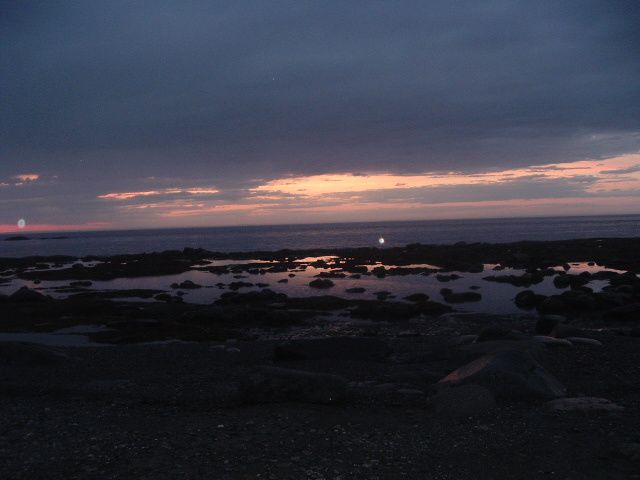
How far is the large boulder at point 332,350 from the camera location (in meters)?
17.0

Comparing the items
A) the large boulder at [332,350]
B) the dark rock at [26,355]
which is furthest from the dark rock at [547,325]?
the dark rock at [26,355]

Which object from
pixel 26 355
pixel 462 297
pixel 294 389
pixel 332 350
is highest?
pixel 294 389

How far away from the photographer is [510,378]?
38.5 feet

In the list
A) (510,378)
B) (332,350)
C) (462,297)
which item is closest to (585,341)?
(510,378)

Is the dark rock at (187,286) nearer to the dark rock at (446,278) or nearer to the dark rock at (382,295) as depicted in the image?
the dark rock at (382,295)

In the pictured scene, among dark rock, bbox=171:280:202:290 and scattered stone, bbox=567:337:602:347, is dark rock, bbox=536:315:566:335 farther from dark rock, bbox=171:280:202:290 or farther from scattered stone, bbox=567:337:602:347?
dark rock, bbox=171:280:202:290

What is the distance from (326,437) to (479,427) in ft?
10.1

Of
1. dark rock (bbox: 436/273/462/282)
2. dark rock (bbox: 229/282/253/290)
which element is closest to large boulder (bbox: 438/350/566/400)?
dark rock (bbox: 436/273/462/282)

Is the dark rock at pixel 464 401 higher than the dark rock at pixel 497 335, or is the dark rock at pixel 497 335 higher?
the dark rock at pixel 464 401

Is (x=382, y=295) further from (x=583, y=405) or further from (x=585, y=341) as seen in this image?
(x=583, y=405)

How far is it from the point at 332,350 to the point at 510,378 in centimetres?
681

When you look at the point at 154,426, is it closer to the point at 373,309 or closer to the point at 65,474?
the point at 65,474

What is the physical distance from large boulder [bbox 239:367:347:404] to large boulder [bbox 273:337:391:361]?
522 centimetres

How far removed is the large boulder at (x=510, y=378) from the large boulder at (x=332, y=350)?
4.63 meters
